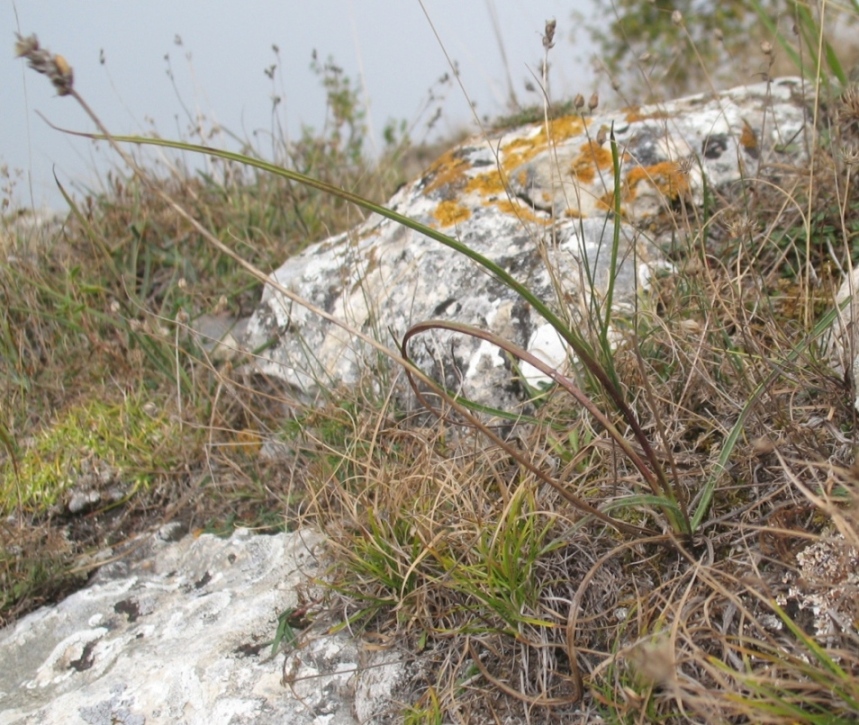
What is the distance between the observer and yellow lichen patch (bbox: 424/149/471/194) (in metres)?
2.97

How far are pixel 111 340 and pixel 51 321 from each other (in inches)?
12.1

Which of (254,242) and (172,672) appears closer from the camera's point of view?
(172,672)

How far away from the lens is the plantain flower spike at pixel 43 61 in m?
0.96

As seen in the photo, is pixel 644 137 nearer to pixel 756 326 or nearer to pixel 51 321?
pixel 756 326

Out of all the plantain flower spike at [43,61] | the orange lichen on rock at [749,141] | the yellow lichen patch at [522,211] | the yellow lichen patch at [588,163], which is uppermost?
the plantain flower spike at [43,61]

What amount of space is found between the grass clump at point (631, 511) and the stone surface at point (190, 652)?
0.41ft

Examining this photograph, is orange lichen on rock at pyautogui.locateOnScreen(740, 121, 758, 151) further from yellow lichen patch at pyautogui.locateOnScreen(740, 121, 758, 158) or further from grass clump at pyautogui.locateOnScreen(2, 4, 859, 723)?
grass clump at pyautogui.locateOnScreen(2, 4, 859, 723)

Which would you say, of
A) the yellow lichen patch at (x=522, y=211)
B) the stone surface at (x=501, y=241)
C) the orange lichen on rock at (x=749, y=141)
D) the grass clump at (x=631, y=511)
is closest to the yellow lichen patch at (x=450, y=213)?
the stone surface at (x=501, y=241)

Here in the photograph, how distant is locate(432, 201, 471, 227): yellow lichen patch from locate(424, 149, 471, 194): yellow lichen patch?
5.3 inches

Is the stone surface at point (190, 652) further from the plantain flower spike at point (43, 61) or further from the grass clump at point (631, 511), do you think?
the plantain flower spike at point (43, 61)

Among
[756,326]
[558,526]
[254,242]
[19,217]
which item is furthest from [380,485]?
[19,217]

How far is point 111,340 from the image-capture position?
9.96ft

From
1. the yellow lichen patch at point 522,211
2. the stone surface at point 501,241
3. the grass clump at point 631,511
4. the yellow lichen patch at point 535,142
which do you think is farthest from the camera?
the yellow lichen patch at point 535,142

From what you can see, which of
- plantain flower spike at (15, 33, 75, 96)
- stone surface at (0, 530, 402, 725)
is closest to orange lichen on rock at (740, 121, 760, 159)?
stone surface at (0, 530, 402, 725)
